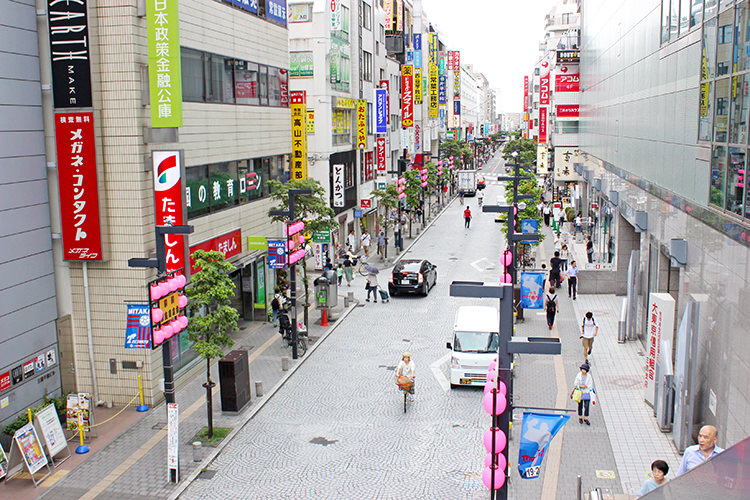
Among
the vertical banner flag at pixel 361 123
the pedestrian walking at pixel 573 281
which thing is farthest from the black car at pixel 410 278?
the vertical banner flag at pixel 361 123

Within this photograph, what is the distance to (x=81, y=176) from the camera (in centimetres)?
1802

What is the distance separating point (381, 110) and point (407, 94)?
1278 cm

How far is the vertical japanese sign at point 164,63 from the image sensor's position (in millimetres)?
17938

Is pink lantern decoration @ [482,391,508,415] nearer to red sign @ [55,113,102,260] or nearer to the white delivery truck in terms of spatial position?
red sign @ [55,113,102,260]

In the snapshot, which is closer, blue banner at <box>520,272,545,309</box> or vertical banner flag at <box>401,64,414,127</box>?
blue banner at <box>520,272,545,309</box>

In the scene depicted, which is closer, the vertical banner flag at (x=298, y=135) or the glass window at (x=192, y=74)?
the glass window at (x=192, y=74)

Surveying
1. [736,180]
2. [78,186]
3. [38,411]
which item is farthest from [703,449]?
[78,186]

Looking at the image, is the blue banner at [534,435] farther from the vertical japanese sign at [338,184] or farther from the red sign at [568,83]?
the red sign at [568,83]

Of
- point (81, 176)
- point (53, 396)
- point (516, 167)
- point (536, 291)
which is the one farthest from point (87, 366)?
point (516, 167)

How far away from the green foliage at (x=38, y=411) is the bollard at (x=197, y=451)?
344 centimetres

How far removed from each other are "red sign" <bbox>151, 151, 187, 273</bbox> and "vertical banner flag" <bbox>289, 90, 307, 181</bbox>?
13.7 metres

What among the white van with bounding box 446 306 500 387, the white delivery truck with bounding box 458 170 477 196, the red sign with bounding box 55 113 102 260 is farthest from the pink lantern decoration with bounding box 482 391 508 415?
the white delivery truck with bounding box 458 170 477 196

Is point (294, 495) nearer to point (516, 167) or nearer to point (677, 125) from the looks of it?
point (677, 125)

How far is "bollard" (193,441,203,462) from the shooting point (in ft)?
53.1
